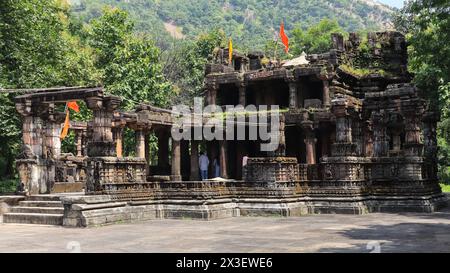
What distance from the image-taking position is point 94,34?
44719 millimetres

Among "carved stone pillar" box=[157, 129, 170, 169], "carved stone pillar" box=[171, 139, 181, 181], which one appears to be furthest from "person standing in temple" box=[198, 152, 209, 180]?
"carved stone pillar" box=[157, 129, 170, 169]

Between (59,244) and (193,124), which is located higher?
(193,124)

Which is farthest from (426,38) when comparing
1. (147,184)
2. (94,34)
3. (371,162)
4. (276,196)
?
(94,34)

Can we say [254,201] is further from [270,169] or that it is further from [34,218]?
[34,218]

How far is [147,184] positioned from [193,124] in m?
9.05

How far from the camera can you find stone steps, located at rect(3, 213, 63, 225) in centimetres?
1720

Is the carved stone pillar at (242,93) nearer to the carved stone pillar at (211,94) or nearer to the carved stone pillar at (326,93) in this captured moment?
the carved stone pillar at (211,94)

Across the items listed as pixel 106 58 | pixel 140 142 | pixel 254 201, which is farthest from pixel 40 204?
pixel 106 58

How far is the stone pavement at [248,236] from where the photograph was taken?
11523 mm

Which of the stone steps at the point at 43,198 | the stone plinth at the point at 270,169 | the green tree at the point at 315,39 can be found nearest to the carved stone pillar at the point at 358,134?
the stone plinth at the point at 270,169

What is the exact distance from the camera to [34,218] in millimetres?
17750

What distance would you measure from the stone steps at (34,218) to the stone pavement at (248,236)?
570 millimetres

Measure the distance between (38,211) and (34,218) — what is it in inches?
25.4
